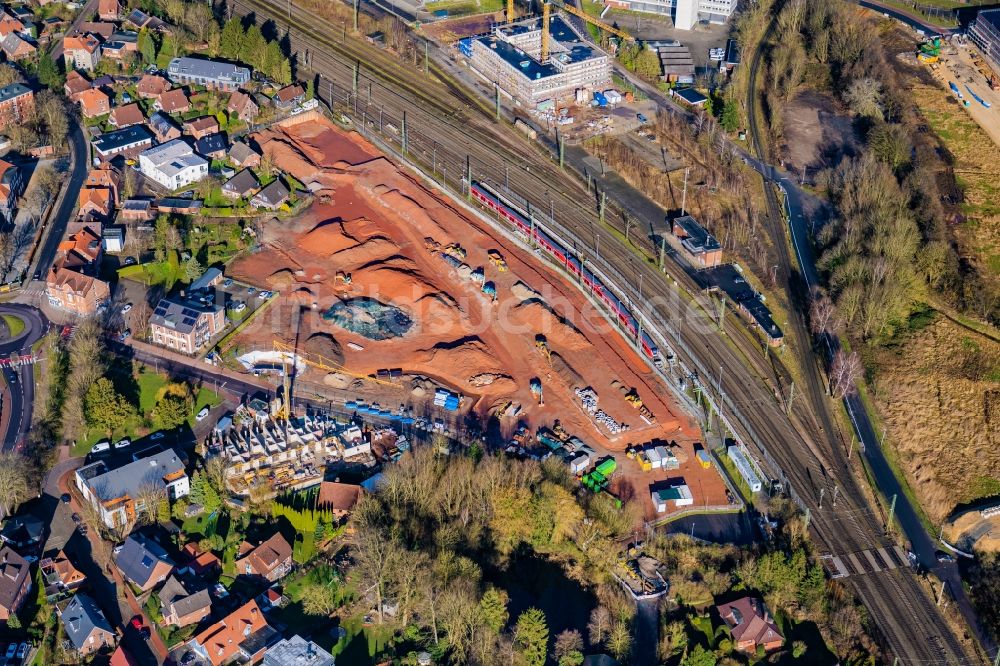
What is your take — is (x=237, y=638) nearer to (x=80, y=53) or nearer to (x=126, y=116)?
(x=126, y=116)

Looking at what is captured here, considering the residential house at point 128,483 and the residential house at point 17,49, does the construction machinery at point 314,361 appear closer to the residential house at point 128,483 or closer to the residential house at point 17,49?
the residential house at point 128,483

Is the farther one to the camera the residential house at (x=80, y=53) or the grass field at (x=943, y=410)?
the residential house at (x=80, y=53)

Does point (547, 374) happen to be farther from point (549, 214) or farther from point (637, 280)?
point (549, 214)

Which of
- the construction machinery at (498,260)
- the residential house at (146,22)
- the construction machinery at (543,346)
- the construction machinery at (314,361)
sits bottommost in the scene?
the construction machinery at (314,361)

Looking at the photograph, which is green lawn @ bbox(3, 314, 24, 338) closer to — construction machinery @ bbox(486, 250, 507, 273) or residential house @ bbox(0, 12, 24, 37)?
construction machinery @ bbox(486, 250, 507, 273)

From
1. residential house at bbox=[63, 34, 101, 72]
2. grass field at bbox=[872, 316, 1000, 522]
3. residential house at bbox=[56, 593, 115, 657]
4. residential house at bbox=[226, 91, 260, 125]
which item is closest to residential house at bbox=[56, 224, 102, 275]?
residential house at bbox=[226, 91, 260, 125]

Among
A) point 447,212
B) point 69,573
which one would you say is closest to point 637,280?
point 447,212

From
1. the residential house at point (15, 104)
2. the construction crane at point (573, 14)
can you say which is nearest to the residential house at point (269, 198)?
the residential house at point (15, 104)

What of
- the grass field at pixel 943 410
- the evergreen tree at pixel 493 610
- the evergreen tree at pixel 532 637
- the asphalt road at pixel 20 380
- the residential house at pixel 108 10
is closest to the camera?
the evergreen tree at pixel 532 637
